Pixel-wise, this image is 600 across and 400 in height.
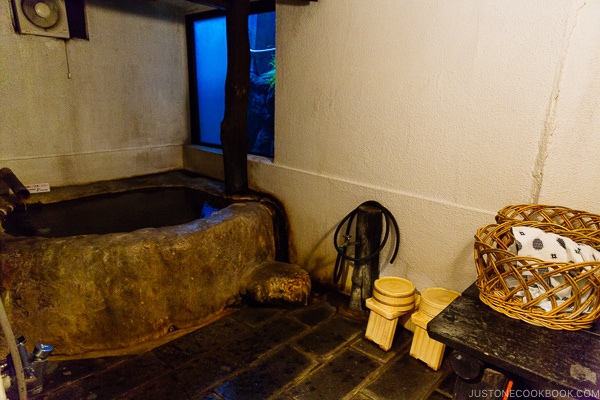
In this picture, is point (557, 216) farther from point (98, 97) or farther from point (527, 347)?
point (98, 97)

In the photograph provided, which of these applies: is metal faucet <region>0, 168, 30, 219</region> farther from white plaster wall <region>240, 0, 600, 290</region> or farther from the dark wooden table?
the dark wooden table

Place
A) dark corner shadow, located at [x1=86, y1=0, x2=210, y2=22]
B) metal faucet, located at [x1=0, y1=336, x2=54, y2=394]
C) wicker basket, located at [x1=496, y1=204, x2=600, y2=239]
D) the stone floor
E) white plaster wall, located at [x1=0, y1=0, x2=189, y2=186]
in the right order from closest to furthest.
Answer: metal faucet, located at [x1=0, y1=336, x2=54, y2=394], wicker basket, located at [x1=496, y1=204, x2=600, y2=239], the stone floor, white plaster wall, located at [x1=0, y1=0, x2=189, y2=186], dark corner shadow, located at [x1=86, y1=0, x2=210, y2=22]

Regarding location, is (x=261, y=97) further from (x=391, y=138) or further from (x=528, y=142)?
(x=528, y=142)

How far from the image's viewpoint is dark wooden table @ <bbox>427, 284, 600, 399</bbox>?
138cm

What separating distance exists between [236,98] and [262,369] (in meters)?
2.69

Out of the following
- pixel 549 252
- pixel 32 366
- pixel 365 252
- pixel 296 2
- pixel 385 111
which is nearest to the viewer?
pixel 32 366

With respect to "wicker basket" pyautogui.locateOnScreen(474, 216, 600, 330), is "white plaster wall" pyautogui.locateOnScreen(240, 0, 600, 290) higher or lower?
higher

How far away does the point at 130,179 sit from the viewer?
4.91m

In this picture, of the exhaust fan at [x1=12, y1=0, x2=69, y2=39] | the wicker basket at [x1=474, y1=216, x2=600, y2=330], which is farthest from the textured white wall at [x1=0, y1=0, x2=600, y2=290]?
the wicker basket at [x1=474, y1=216, x2=600, y2=330]

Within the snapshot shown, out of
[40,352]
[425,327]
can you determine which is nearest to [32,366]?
[40,352]

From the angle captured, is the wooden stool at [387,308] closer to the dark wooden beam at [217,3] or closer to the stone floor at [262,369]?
the stone floor at [262,369]

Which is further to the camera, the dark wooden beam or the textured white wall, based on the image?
the dark wooden beam

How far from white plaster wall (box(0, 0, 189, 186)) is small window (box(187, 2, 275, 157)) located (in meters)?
0.18

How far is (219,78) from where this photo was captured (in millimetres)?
5086
